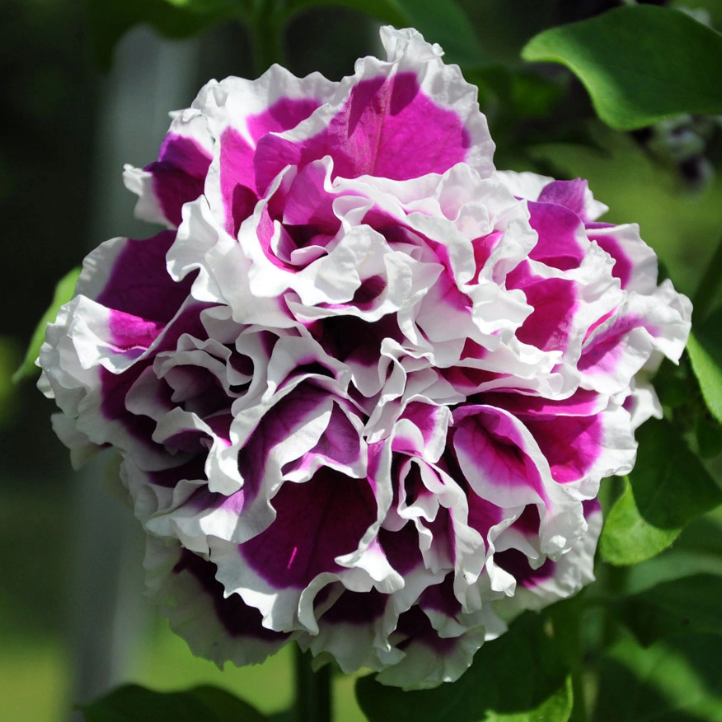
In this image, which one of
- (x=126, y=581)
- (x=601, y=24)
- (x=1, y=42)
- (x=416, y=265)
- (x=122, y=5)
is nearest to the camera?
(x=416, y=265)

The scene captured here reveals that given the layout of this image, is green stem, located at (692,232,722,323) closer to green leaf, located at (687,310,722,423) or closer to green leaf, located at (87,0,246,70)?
green leaf, located at (687,310,722,423)

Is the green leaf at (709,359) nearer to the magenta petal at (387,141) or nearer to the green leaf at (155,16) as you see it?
the magenta petal at (387,141)

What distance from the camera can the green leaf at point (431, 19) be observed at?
1.60ft

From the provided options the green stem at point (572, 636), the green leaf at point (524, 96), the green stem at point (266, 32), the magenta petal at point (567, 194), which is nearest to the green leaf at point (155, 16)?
the green stem at point (266, 32)

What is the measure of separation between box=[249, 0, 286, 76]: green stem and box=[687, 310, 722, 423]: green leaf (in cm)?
30

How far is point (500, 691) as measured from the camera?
0.41 m

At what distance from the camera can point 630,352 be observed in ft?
1.11

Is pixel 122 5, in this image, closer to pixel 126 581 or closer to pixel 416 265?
pixel 416 265

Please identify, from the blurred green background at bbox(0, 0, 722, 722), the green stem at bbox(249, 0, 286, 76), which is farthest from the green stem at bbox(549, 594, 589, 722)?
the blurred green background at bbox(0, 0, 722, 722)

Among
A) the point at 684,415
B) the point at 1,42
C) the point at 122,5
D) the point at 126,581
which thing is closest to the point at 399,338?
the point at 684,415

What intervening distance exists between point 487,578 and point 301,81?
0.63 ft

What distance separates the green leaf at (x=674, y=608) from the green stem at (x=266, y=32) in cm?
37

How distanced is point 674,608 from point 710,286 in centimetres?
17

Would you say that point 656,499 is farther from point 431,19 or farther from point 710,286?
point 431,19
